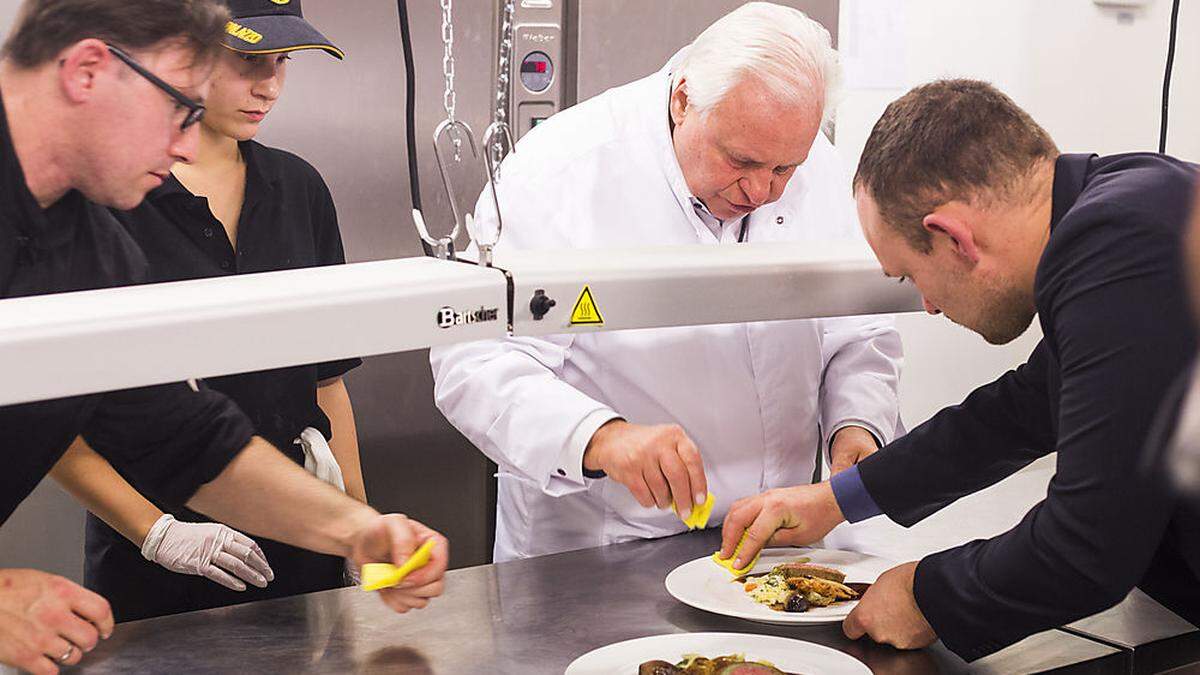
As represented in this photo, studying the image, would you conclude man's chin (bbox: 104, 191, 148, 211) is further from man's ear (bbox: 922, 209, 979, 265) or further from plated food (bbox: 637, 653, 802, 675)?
man's ear (bbox: 922, 209, 979, 265)

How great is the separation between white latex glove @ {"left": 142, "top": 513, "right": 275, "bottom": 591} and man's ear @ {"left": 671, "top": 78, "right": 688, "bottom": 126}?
41.7 inches

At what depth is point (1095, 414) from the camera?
1350 millimetres

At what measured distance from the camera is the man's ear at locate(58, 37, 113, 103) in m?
1.48

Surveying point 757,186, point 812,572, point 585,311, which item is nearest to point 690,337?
point 757,186

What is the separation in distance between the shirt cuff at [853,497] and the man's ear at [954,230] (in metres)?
0.43

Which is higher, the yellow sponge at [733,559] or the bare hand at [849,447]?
the bare hand at [849,447]

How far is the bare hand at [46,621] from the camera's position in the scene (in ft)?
4.50

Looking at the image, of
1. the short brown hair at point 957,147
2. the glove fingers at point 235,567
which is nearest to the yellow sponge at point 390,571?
the short brown hair at point 957,147

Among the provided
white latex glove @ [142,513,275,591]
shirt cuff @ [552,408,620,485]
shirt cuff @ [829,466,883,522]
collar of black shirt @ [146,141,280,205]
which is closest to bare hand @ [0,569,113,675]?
shirt cuff @ [552,408,620,485]

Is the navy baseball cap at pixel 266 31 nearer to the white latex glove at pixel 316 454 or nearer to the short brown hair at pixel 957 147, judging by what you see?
the white latex glove at pixel 316 454

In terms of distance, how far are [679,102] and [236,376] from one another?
1004 millimetres

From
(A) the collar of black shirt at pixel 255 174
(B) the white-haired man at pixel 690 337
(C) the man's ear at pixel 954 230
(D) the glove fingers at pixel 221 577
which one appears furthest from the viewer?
(A) the collar of black shirt at pixel 255 174

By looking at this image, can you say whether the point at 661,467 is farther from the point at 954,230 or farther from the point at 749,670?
the point at 954,230

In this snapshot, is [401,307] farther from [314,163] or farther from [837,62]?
[314,163]
